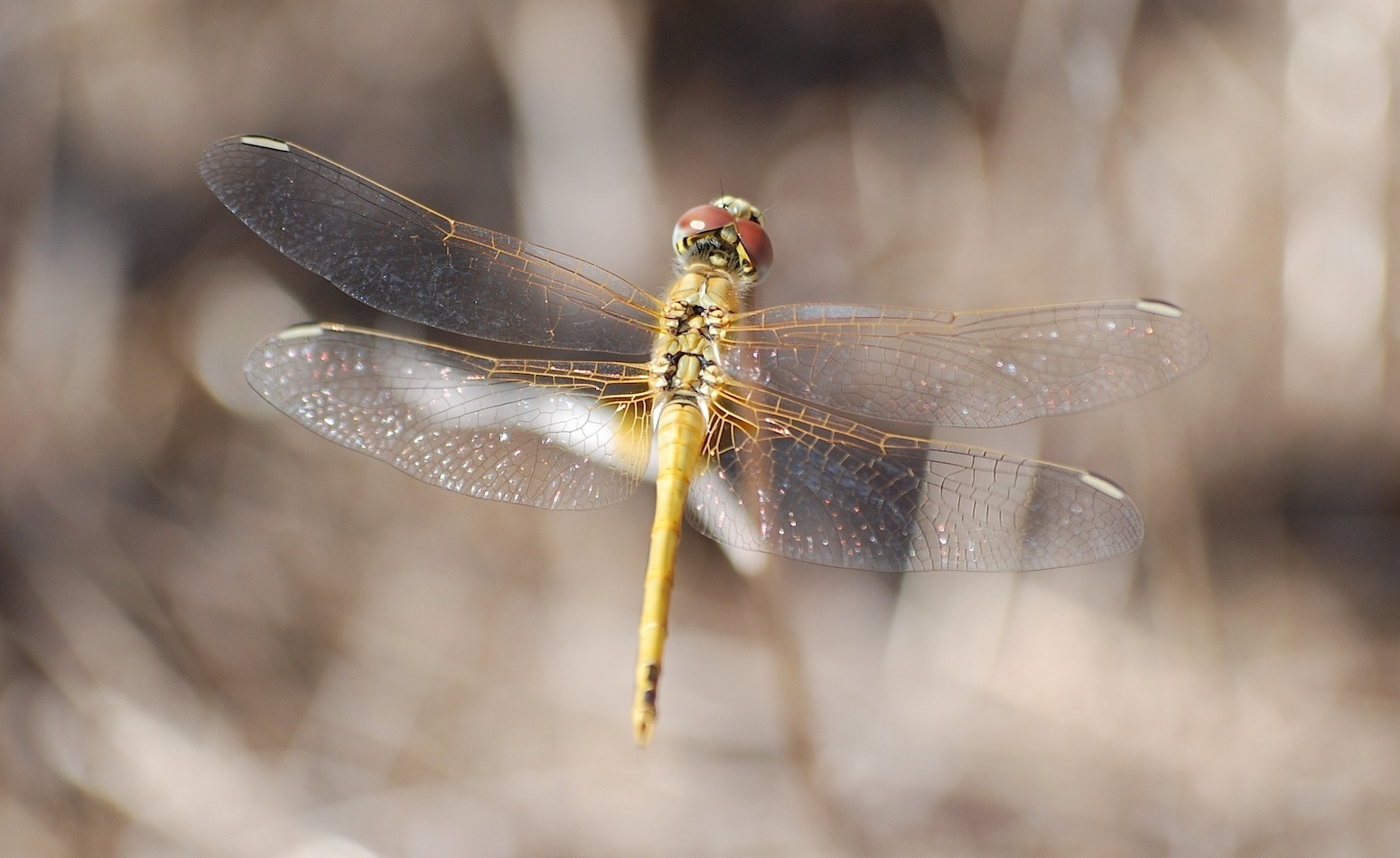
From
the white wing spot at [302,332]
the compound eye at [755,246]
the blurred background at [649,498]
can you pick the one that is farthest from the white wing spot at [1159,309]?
the white wing spot at [302,332]

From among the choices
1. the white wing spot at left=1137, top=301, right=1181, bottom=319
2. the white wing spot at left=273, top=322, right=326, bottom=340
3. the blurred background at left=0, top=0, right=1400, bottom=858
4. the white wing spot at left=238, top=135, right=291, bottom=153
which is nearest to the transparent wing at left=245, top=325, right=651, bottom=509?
the white wing spot at left=273, top=322, right=326, bottom=340

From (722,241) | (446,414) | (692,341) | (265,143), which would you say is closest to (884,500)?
(692,341)

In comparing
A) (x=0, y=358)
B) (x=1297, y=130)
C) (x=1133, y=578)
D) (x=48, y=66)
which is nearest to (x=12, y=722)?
(x=0, y=358)

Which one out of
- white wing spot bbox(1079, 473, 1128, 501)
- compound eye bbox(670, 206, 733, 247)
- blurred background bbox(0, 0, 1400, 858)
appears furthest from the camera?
blurred background bbox(0, 0, 1400, 858)

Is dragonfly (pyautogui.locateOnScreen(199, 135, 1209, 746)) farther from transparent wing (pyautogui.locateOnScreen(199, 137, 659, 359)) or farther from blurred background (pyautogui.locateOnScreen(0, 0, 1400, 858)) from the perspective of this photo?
blurred background (pyautogui.locateOnScreen(0, 0, 1400, 858))

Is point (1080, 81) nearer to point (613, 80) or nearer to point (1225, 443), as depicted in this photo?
point (1225, 443)

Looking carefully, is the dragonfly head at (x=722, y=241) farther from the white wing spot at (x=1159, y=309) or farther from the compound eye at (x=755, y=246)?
the white wing spot at (x=1159, y=309)

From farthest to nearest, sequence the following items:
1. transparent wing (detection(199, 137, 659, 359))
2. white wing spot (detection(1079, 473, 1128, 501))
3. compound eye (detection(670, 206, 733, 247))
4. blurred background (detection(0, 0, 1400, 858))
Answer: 1. blurred background (detection(0, 0, 1400, 858))
2. compound eye (detection(670, 206, 733, 247))
3. transparent wing (detection(199, 137, 659, 359))
4. white wing spot (detection(1079, 473, 1128, 501))

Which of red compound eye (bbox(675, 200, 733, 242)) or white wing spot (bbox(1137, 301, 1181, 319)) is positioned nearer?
white wing spot (bbox(1137, 301, 1181, 319))
